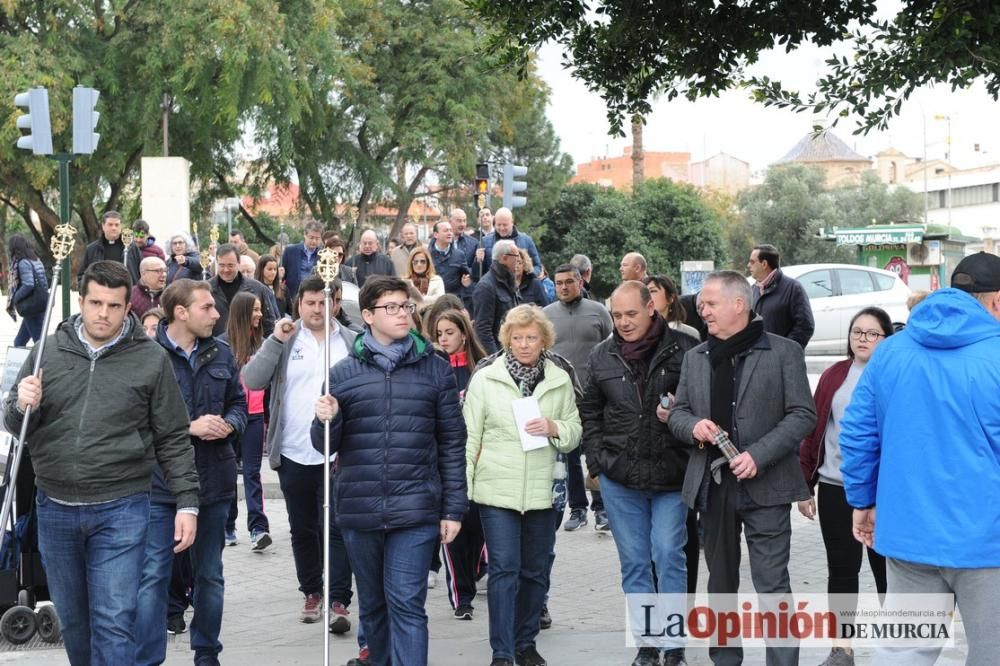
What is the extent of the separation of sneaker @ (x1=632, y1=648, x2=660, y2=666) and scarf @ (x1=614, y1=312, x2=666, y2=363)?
4.80ft

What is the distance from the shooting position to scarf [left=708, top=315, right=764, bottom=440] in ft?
19.9

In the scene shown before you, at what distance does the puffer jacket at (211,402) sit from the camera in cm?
638

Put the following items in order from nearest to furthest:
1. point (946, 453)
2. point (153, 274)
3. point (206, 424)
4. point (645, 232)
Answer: point (946, 453) → point (206, 424) → point (153, 274) → point (645, 232)

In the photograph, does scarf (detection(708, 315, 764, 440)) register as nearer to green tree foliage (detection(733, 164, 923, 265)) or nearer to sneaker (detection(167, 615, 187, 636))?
sneaker (detection(167, 615, 187, 636))

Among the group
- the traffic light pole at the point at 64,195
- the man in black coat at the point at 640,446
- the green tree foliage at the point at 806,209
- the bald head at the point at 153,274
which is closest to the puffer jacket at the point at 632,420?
the man in black coat at the point at 640,446

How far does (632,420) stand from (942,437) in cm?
218

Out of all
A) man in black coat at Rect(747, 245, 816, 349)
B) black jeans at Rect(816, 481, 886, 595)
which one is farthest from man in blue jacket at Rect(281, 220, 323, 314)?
black jeans at Rect(816, 481, 886, 595)

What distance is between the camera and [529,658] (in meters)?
6.54

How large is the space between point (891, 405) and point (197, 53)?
87.1ft

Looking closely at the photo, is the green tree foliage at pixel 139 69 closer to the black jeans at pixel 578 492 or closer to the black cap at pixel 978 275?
the black jeans at pixel 578 492

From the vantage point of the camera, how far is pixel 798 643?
6070mm

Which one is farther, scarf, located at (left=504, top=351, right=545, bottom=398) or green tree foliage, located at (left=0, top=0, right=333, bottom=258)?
green tree foliage, located at (left=0, top=0, right=333, bottom=258)

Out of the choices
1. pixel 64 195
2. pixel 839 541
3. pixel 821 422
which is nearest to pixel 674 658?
pixel 839 541

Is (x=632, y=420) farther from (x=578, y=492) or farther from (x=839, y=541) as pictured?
(x=578, y=492)
